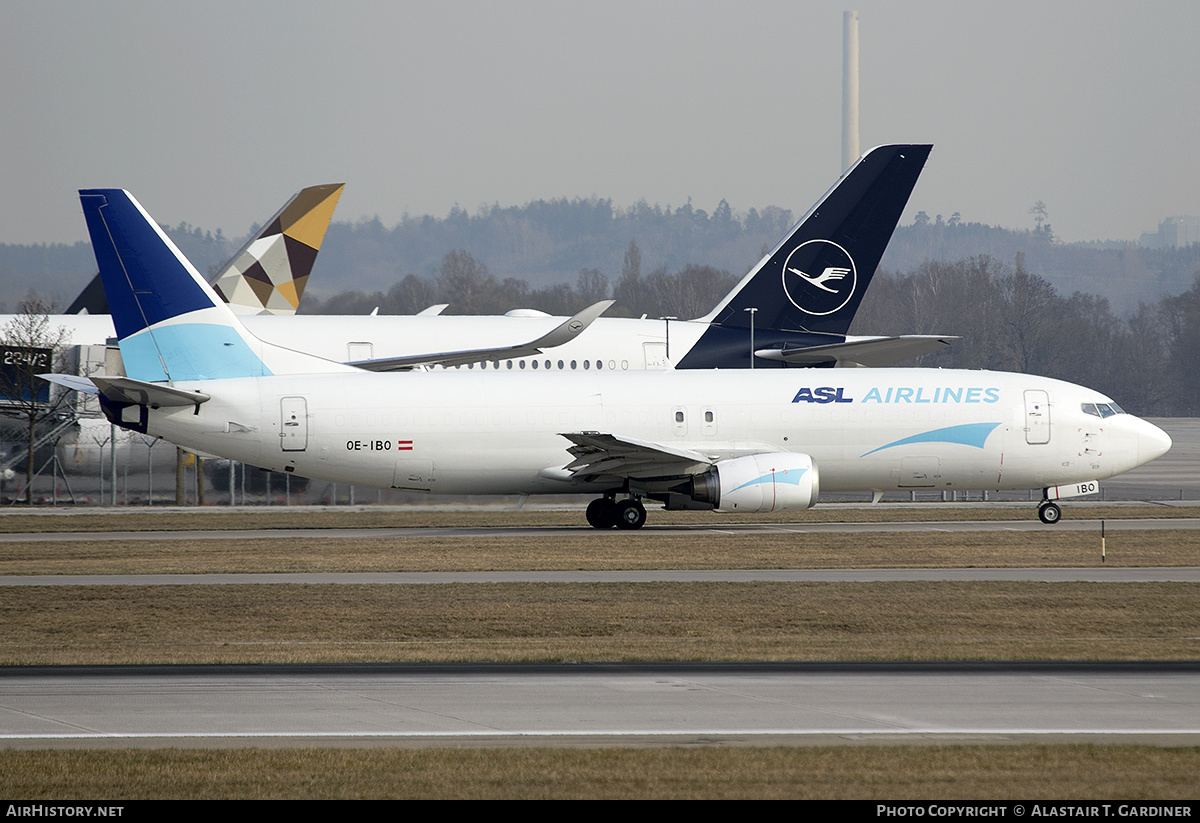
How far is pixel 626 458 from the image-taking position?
33.9 m

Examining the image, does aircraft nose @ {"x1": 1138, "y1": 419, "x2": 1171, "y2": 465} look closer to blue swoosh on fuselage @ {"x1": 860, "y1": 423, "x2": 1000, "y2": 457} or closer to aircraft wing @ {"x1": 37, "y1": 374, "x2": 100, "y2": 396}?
blue swoosh on fuselage @ {"x1": 860, "y1": 423, "x2": 1000, "y2": 457}

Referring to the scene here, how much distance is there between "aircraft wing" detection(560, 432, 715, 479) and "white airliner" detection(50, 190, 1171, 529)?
0.06 metres

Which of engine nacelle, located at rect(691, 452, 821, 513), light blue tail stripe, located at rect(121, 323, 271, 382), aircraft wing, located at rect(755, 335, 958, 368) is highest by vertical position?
aircraft wing, located at rect(755, 335, 958, 368)

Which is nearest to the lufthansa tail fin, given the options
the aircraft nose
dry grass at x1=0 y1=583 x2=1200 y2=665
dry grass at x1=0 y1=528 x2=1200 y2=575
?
dry grass at x1=0 y1=528 x2=1200 y2=575

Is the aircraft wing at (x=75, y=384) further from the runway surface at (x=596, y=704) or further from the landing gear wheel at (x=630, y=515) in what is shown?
the runway surface at (x=596, y=704)

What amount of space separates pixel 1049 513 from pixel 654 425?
11462 millimetres

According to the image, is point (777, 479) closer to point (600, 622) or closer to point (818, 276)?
point (818, 276)

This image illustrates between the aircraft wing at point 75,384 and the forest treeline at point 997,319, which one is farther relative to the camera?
the forest treeline at point 997,319

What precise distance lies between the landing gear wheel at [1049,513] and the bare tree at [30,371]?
34858mm

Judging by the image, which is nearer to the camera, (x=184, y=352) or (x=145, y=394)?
(x=145, y=394)

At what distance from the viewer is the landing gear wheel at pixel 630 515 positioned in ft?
115

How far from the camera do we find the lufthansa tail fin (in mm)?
33156

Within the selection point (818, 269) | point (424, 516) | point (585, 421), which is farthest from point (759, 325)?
point (424, 516)

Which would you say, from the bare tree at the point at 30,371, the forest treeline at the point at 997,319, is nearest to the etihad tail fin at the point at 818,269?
the bare tree at the point at 30,371
